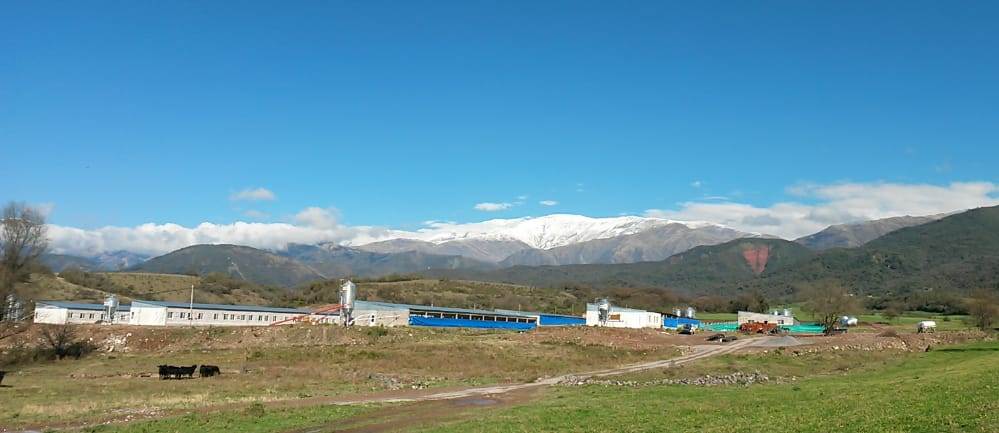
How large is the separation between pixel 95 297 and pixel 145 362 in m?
81.5

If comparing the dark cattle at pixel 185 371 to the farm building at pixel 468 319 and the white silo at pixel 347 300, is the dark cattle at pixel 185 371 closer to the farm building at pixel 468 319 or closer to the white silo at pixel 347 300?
the white silo at pixel 347 300

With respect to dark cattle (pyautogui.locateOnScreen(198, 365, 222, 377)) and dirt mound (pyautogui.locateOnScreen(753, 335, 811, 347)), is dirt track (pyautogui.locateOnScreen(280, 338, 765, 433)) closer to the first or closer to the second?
dark cattle (pyautogui.locateOnScreen(198, 365, 222, 377))

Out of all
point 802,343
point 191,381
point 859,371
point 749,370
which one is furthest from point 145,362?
point 802,343

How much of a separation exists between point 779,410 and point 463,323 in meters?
91.8

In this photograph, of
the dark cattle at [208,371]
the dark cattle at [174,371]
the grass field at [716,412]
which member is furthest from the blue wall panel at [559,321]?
the grass field at [716,412]

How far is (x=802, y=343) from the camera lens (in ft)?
303

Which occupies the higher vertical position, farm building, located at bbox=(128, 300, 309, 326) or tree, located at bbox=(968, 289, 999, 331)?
tree, located at bbox=(968, 289, 999, 331)

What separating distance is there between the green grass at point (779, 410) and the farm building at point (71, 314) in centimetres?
8291

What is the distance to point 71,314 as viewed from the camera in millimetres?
100688

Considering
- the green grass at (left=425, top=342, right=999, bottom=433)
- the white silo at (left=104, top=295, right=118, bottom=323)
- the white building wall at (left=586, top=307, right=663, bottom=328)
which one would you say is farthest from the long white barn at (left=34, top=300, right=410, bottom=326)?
the green grass at (left=425, top=342, right=999, bottom=433)

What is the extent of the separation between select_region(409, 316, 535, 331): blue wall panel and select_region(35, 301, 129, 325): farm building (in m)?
42.1

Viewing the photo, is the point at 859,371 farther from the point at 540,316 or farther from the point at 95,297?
the point at 95,297

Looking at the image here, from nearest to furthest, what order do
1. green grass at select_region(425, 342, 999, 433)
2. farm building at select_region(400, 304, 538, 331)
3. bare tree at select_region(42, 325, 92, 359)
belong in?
1. green grass at select_region(425, 342, 999, 433)
2. bare tree at select_region(42, 325, 92, 359)
3. farm building at select_region(400, 304, 538, 331)

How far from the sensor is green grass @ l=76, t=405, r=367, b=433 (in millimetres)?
31516
